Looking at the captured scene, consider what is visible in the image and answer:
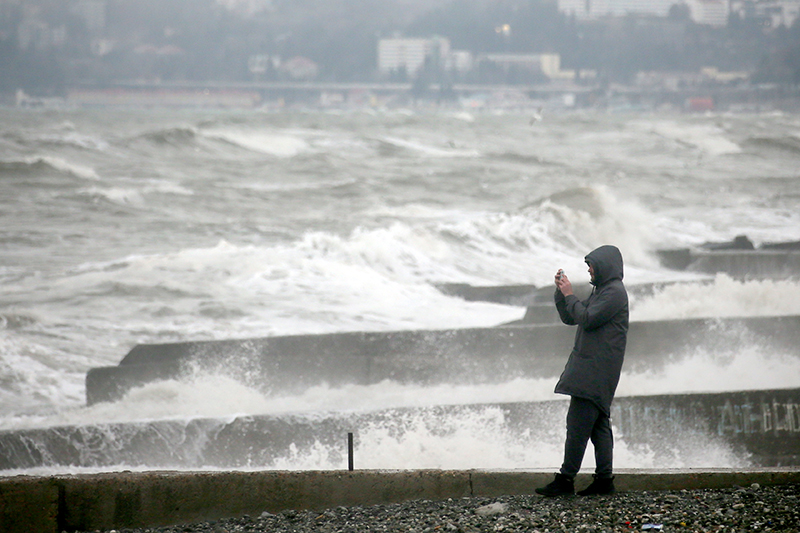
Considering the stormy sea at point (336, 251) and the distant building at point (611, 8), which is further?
the distant building at point (611, 8)

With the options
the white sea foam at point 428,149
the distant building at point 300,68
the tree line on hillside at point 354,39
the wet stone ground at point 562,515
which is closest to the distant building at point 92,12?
the tree line on hillside at point 354,39

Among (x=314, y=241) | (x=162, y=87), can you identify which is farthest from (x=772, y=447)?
(x=162, y=87)

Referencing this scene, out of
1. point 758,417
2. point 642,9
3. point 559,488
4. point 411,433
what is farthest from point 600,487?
point 642,9

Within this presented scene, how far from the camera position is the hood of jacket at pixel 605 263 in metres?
3.30

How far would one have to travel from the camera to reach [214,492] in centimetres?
351

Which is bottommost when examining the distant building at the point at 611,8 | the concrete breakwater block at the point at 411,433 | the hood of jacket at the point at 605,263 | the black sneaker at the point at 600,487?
the concrete breakwater block at the point at 411,433

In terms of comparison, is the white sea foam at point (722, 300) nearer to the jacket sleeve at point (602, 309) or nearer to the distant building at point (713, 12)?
the jacket sleeve at point (602, 309)

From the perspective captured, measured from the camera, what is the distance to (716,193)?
950 inches

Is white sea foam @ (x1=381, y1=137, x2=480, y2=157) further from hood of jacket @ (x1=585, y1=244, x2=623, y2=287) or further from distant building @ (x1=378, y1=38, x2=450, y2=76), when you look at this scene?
hood of jacket @ (x1=585, y1=244, x2=623, y2=287)

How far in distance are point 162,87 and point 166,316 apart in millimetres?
30879

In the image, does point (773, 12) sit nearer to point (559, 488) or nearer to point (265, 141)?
point (265, 141)

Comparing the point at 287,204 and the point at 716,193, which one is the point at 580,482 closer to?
the point at 287,204

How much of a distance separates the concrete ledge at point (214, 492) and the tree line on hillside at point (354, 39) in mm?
32049

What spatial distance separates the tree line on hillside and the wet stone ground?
107 feet
